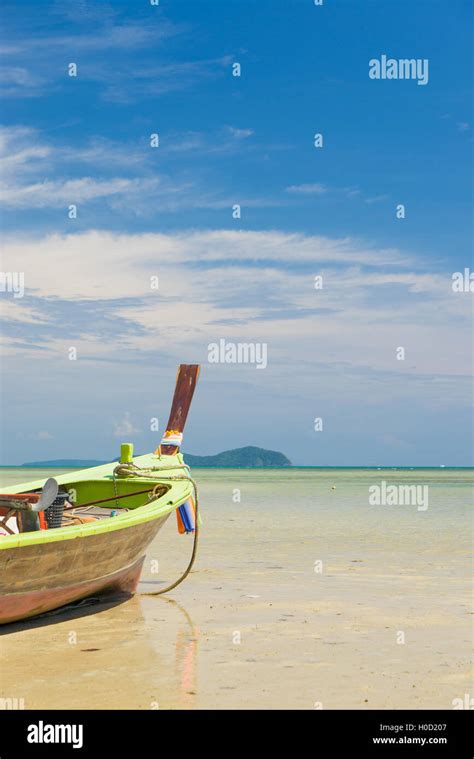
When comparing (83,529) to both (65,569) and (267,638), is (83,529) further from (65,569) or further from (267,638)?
(267,638)

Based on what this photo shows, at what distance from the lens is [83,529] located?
25.1 ft

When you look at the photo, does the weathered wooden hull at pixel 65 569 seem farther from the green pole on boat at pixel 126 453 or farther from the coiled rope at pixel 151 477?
the green pole on boat at pixel 126 453

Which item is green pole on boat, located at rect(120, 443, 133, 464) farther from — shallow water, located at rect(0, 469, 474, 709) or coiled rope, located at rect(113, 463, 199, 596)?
shallow water, located at rect(0, 469, 474, 709)

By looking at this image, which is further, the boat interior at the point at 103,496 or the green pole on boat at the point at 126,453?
the green pole on boat at the point at 126,453

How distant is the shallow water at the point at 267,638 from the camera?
6012 millimetres

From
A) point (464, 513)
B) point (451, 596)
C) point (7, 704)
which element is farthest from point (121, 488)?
point (464, 513)

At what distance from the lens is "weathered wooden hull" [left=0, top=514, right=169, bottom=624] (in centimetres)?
716

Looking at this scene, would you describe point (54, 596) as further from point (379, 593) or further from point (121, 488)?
point (379, 593)

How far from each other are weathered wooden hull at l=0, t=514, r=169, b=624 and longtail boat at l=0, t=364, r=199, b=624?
10 mm

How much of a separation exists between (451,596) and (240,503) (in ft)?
59.9

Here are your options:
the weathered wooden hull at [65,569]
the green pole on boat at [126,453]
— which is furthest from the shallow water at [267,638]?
the green pole on boat at [126,453]

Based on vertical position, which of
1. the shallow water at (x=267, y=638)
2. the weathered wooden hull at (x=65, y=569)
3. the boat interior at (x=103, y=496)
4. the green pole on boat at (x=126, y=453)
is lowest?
the shallow water at (x=267, y=638)

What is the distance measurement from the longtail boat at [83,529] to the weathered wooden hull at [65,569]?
0.03 feet

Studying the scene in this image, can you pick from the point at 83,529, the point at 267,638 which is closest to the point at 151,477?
the point at 83,529
